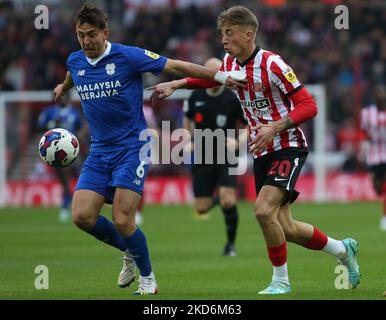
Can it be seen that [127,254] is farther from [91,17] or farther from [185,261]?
[185,261]

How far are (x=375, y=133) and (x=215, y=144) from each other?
19.4 feet

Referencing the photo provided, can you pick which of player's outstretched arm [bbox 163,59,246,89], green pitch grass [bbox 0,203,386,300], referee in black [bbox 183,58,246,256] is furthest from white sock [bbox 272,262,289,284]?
referee in black [bbox 183,58,246,256]

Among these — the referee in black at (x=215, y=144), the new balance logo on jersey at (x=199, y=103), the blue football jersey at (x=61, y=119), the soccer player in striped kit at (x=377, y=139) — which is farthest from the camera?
the blue football jersey at (x=61, y=119)

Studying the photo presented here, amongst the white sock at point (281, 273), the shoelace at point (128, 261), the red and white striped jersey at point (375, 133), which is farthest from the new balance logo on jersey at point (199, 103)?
the red and white striped jersey at point (375, 133)

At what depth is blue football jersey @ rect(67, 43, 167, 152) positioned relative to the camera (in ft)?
27.5

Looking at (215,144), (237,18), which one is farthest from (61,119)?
(237,18)

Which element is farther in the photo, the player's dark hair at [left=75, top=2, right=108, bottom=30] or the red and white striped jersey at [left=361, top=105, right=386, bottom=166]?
the red and white striped jersey at [left=361, top=105, right=386, bottom=166]

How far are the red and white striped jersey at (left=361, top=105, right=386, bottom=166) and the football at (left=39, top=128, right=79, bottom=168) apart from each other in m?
9.72

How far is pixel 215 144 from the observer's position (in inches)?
518

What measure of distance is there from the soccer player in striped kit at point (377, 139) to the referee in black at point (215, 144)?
14.7 ft

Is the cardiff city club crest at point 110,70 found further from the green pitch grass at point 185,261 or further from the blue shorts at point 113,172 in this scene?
the green pitch grass at point 185,261

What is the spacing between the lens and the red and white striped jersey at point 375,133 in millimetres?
17641

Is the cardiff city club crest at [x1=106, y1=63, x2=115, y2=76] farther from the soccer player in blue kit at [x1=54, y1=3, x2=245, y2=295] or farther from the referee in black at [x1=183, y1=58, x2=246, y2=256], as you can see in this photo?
the referee in black at [x1=183, y1=58, x2=246, y2=256]
